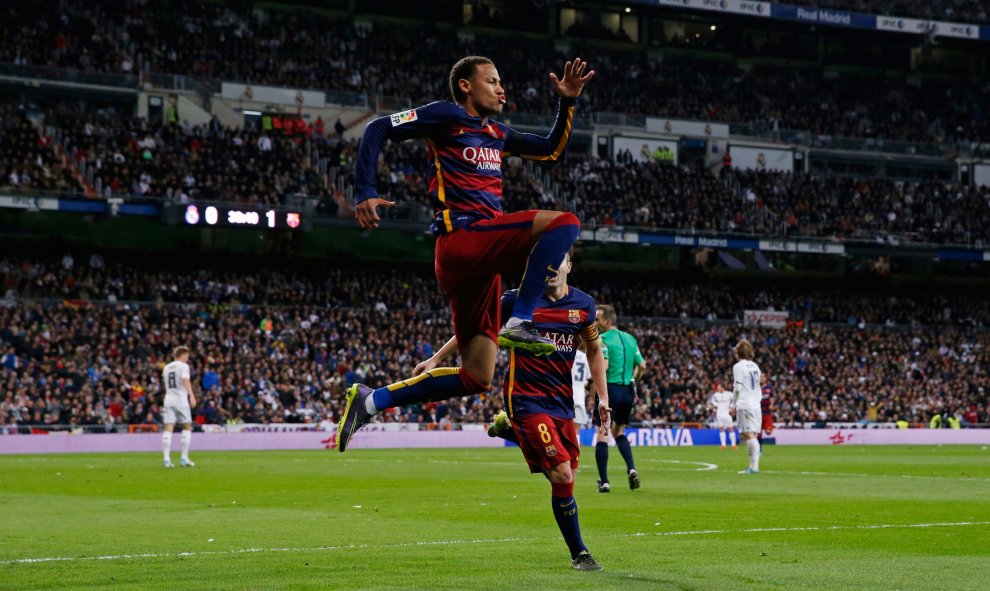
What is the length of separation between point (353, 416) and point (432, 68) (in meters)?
52.5

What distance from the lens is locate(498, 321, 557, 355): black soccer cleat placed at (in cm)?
802

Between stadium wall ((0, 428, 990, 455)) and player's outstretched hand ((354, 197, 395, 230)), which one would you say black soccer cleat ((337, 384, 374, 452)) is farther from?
stadium wall ((0, 428, 990, 455))

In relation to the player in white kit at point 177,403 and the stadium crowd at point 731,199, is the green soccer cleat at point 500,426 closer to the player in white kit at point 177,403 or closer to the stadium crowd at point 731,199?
the player in white kit at point 177,403

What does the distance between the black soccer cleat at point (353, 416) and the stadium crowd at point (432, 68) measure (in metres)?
44.9

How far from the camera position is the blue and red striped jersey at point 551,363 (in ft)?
34.7

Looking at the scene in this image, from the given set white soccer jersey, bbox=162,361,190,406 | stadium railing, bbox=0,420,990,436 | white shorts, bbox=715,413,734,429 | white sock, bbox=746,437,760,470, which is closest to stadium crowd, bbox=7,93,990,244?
stadium railing, bbox=0,420,990,436

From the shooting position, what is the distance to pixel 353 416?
9438 mm

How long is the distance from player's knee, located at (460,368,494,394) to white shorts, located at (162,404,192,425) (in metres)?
20.0

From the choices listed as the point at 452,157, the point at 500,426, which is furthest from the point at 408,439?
the point at 452,157

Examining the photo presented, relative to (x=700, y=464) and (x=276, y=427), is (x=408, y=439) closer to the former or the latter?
(x=276, y=427)

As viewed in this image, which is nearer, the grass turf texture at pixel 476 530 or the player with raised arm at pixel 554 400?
the grass turf texture at pixel 476 530

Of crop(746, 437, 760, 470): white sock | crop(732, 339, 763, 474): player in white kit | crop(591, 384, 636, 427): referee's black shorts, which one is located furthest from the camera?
crop(732, 339, 763, 474): player in white kit

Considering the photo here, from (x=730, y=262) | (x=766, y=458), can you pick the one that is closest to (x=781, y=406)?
(x=730, y=262)

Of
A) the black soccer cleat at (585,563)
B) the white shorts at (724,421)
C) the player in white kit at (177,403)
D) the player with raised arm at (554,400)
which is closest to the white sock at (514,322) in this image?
the player with raised arm at (554,400)
